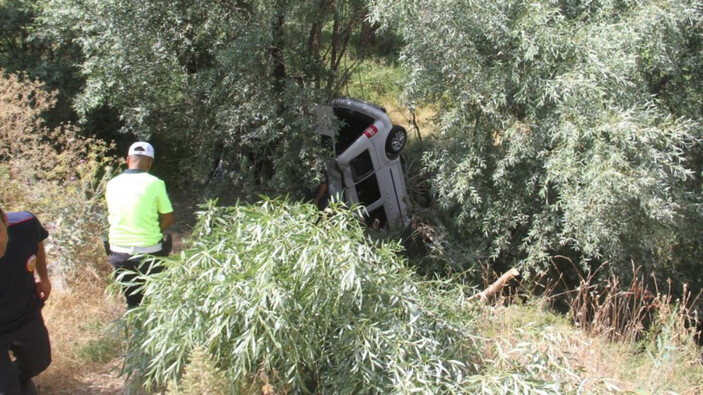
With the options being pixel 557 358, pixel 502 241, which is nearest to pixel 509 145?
pixel 502 241

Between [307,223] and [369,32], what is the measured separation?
5.12m

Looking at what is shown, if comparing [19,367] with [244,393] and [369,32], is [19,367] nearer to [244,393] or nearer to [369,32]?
[244,393]

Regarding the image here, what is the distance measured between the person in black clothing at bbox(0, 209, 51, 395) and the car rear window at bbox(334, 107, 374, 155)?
5242mm

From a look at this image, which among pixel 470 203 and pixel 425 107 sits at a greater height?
pixel 425 107

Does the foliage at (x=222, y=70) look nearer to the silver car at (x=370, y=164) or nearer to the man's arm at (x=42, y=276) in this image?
the silver car at (x=370, y=164)

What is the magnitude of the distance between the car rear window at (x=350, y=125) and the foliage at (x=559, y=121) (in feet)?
5.06

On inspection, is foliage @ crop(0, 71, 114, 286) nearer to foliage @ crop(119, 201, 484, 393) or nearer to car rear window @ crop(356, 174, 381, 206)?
foliage @ crop(119, 201, 484, 393)

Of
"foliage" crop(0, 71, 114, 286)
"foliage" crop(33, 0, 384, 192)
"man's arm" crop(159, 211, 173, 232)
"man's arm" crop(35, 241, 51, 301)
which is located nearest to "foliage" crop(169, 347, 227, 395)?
"man's arm" crop(35, 241, 51, 301)

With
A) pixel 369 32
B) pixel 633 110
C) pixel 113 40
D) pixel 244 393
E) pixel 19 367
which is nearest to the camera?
pixel 244 393

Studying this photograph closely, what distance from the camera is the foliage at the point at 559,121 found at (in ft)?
19.0

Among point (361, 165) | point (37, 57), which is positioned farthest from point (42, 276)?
point (37, 57)

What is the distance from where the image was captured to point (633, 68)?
596 centimetres

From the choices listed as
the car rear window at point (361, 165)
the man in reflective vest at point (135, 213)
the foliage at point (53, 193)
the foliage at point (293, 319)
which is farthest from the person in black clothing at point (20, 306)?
the car rear window at point (361, 165)

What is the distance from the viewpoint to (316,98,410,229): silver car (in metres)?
8.11
